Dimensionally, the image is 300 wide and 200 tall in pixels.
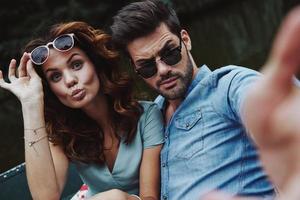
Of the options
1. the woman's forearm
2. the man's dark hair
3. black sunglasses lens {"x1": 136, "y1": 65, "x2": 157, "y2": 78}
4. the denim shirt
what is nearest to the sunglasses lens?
the woman's forearm

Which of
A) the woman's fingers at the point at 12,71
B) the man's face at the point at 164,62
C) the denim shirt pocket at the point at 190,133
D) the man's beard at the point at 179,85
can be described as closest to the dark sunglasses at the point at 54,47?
the woman's fingers at the point at 12,71

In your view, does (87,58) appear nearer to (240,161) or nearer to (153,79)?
(153,79)

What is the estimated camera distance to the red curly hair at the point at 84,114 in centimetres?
165

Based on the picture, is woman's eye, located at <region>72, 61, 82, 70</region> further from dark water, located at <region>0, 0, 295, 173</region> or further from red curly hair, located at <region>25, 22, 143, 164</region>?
dark water, located at <region>0, 0, 295, 173</region>

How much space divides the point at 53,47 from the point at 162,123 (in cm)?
42

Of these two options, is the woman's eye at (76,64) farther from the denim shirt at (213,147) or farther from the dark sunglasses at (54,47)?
the denim shirt at (213,147)

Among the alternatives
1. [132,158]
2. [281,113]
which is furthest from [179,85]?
[281,113]

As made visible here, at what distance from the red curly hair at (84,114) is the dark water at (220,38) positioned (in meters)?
0.19

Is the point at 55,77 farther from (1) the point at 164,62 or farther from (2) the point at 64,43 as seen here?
(1) the point at 164,62

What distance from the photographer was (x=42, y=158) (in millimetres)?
1589

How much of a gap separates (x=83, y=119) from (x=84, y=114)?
0.06ft

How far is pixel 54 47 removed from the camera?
159cm

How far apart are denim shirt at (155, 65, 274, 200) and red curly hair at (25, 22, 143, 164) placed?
0.29 m

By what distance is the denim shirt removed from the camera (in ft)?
4.15
